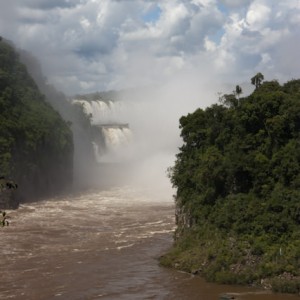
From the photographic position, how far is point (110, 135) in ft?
307

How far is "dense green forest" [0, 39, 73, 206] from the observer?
5511cm

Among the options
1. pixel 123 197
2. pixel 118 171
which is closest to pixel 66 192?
pixel 123 197

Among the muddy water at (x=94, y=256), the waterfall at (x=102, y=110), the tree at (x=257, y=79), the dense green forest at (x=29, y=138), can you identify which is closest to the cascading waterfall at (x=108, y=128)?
the waterfall at (x=102, y=110)

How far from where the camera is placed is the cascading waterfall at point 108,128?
305 feet

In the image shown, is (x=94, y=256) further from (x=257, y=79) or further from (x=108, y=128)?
(x=108, y=128)

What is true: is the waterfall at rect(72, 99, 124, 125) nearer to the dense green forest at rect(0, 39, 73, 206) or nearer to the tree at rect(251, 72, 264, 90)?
the dense green forest at rect(0, 39, 73, 206)

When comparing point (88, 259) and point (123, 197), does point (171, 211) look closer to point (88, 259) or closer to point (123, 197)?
point (123, 197)

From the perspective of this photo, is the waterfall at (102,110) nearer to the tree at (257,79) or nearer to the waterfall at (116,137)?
the waterfall at (116,137)

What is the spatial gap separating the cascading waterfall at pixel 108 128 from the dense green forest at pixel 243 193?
2357 inches

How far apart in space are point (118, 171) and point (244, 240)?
58536 mm

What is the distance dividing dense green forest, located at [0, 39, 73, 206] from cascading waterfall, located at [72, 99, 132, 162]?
21.2 m

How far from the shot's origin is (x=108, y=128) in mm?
93938

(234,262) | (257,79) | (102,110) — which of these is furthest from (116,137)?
(234,262)

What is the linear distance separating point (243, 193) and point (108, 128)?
67316 millimetres
